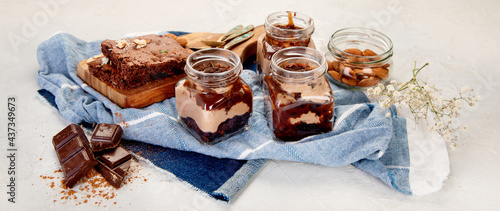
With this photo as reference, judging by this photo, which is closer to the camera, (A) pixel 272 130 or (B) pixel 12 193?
(B) pixel 12 193

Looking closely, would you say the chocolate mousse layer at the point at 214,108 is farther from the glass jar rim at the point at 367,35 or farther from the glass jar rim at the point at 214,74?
the glass jar rim at the point at 367,35

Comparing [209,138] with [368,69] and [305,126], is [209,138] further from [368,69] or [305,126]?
[368,69]

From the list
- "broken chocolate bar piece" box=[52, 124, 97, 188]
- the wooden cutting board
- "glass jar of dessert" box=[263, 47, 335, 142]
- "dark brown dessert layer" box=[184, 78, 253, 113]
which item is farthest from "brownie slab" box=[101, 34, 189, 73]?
"glass jar of dessert" box=[263, 47, 335, 142]

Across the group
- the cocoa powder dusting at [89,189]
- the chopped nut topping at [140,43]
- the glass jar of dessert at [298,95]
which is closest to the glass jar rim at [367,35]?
the glass jar of dessert at [298,95]

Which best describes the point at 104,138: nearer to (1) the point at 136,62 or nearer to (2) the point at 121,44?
(1) the point at 136,62

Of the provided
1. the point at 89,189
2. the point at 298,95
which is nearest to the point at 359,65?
the point at 298,95

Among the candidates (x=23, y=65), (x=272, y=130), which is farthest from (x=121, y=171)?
(x=23, y=65)
